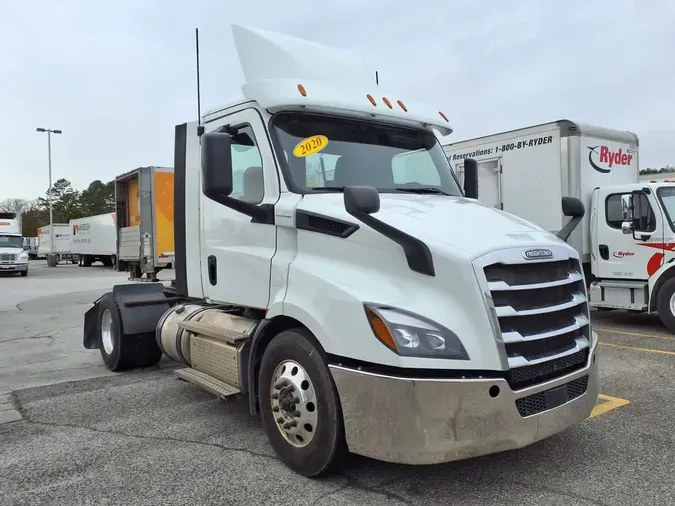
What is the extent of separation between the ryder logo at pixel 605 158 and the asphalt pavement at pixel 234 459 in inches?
189

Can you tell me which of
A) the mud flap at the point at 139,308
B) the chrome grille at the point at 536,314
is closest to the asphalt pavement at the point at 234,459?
the mud flap at the point at 139,308

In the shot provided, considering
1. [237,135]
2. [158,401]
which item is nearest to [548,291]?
[237,135]

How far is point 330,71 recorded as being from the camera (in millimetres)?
5004

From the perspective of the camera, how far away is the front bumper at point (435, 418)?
10.3 ft

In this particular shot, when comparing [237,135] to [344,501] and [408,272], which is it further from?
[344,501]

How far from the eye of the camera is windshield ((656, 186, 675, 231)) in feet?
30.8

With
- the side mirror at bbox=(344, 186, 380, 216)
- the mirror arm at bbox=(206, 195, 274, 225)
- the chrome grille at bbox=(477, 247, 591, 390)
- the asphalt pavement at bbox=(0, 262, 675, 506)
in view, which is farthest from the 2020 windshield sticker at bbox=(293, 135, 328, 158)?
the asphalt pavement at bbox=(0, 262, 675, 506)

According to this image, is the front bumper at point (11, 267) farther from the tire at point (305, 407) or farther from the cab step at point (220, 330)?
the tire at point (305, 407)

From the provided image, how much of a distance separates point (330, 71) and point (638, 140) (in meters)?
8.85

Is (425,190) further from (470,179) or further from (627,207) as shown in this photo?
(627,207)

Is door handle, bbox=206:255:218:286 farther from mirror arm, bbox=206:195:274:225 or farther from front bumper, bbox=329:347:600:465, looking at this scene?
front bumper, bbox=329:347:600:465

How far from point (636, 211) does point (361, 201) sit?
7.99m

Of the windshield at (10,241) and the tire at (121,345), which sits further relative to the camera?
the windshield at (10,241)

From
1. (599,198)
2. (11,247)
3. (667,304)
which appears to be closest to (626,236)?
(599,198)
